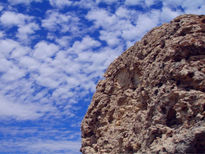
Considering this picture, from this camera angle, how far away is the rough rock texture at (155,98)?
11.1 metres

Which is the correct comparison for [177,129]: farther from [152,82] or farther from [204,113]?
[152,82]

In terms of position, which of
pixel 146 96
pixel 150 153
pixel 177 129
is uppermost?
pixel 146 96

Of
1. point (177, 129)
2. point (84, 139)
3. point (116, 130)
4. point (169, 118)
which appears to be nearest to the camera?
point (177, 129)

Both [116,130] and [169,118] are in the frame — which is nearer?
[169,118]

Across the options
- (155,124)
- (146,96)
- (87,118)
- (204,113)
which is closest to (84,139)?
(87,118)

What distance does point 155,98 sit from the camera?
1302 centimetres

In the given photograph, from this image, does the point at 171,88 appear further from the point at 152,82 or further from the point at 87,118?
the point at 87,118

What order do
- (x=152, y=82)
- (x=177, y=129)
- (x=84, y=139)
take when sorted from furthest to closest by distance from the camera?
(x=84, y=139), (x=152, y=82), (x=177, y=129)

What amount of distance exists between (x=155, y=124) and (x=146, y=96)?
8.23 ft

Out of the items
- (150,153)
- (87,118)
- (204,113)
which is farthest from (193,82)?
(87,118)

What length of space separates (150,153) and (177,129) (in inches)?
60.2

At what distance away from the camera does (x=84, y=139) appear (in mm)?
19062

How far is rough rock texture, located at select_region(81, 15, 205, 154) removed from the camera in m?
11.1

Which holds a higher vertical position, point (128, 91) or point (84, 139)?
point (128, 91)
